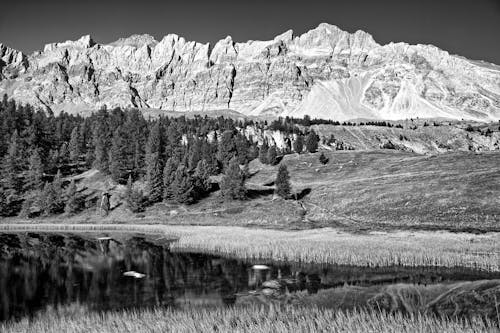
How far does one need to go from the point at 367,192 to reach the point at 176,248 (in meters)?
58.4

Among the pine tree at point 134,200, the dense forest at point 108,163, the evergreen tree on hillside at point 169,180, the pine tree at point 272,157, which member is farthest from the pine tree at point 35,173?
the pine tree at point 272,157

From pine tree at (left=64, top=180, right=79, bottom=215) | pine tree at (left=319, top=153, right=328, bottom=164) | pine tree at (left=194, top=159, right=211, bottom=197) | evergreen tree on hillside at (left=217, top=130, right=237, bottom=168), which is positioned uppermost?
evergreen tree on hillside at (left=217, top=130, right=237, bottom=168)

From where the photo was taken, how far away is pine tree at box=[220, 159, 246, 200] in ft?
367

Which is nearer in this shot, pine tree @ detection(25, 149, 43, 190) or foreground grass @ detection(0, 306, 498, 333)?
foreground grass @ detection(0, 306, 498, 333)

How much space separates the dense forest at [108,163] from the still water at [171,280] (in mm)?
58325

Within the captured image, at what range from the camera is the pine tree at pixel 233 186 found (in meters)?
112

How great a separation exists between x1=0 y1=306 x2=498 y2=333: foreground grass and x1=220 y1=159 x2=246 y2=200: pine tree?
84.5 meters

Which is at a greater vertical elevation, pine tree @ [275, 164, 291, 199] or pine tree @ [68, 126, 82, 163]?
pine tree @ [68, 126, 82, 163]

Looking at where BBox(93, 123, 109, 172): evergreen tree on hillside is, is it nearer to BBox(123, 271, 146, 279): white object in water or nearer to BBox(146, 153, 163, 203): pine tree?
BBox(146, 153, 163, 203): pine tree

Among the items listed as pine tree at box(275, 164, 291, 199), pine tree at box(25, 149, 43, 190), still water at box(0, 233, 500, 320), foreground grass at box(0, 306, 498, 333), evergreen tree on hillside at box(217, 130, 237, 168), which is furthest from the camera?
evergreen tree on hillside at box(217, 130, 237, 168)

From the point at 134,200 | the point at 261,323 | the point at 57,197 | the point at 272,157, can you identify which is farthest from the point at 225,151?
the point at 261,323

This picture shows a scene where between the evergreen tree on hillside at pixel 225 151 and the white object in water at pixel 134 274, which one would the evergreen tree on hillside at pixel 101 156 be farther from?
the white object in water at pixel 134 274

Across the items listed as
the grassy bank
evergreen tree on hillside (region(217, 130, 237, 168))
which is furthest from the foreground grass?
evergreen tree on hillside (region(217, 130, 237, 168))

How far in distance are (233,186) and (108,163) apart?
143 feet
